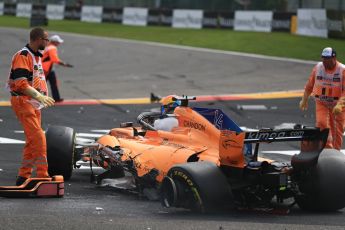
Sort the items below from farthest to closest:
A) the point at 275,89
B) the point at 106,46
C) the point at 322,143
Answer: the point at 106,46 → the point at 275,89 → the point at 322,143

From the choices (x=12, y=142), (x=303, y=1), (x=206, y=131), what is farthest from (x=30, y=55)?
(x=303, y=1)

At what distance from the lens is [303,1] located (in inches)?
1785

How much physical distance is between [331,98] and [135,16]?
39967 millimetres

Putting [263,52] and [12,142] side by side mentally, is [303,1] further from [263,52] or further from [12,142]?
[12,142]

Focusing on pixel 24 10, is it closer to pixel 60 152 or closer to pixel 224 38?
pixel 224 38

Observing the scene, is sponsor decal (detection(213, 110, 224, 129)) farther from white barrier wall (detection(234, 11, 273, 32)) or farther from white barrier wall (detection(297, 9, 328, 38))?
white barrier wall (detection(234, 11, 273, 32))

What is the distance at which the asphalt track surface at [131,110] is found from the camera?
344 inches

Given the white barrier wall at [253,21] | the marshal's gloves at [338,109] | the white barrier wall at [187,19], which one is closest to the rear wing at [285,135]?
the marshal's gloves at [338,109]

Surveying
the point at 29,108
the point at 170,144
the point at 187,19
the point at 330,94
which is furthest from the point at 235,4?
the point at 29,108

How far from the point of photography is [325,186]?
9492 mm

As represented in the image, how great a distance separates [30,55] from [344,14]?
25.5 m

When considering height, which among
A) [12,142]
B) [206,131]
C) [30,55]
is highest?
[30,55]

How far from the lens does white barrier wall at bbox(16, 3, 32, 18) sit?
61.4 metres

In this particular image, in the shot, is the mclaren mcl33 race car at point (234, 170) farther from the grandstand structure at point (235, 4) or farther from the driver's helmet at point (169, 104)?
the grandstand structure at point (235, 4)
